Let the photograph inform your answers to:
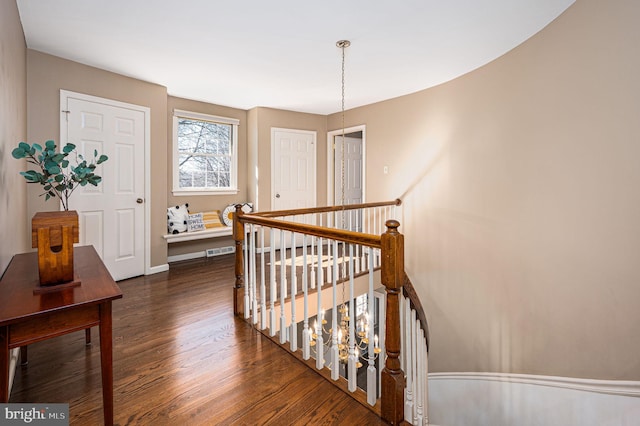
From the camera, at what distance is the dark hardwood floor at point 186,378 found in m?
1.54

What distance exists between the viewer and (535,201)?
276 centimetres

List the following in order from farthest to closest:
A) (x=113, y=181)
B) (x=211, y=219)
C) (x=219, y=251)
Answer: (x=219, y=251)
(x=211, y=219)
(x=113, y=181)

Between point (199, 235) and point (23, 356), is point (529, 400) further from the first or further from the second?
point (199, 235)

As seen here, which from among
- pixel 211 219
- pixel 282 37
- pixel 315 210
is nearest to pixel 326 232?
pixel 315 210

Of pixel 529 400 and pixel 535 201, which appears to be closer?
pixel 529 400

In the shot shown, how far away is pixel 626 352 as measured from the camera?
6.24ft

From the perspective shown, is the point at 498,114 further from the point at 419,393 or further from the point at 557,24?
the point at 419,393

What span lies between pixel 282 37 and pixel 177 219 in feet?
9.37

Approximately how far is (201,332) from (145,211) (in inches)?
85.2

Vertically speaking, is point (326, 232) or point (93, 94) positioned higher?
point (93, 94)

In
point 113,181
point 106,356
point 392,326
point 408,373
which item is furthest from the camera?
point 113,181

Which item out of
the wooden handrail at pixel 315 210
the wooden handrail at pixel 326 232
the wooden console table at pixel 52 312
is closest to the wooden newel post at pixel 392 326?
the wooden handrail at pixel 326 232

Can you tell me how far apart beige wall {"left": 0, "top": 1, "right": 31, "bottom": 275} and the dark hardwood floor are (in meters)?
0.74

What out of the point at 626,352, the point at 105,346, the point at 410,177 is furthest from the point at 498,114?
the point at 105,346
